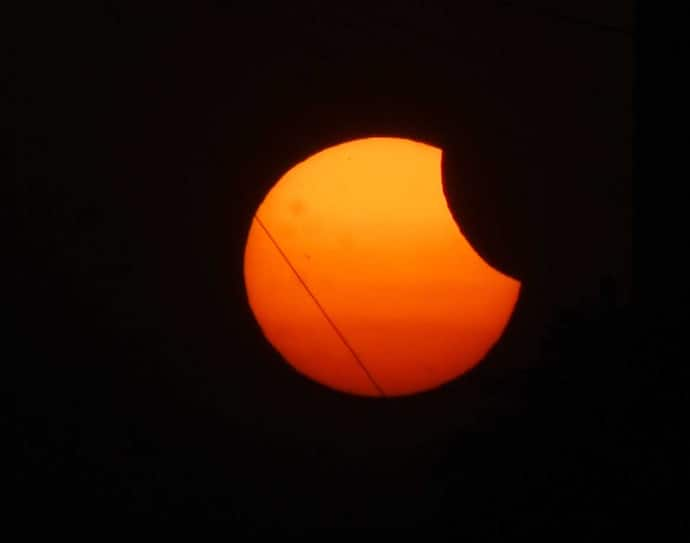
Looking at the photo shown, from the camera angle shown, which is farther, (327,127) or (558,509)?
(327,127)

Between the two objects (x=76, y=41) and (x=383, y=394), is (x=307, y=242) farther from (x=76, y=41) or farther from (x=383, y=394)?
(x=76, y=41)

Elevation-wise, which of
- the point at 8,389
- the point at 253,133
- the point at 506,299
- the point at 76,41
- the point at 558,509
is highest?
the point at 76,41

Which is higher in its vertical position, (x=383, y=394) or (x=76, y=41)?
(x=76, y=41)

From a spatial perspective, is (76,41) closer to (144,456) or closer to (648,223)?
(144,456)

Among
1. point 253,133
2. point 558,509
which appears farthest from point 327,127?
point 558,509
